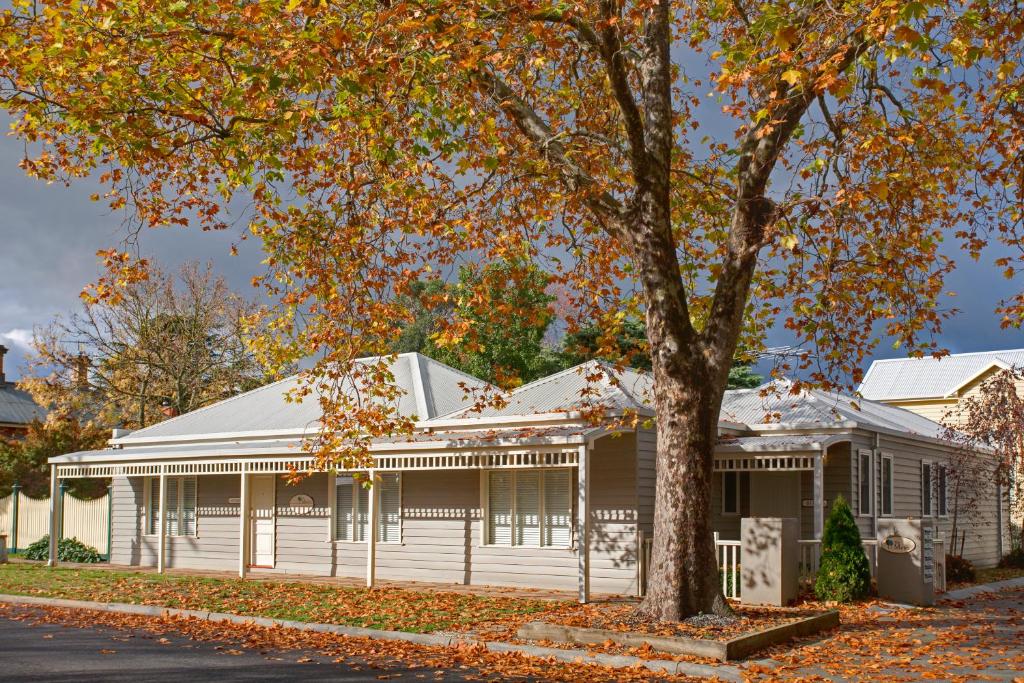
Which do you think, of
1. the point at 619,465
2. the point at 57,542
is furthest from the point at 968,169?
the point at 57,542

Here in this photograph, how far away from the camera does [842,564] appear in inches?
659

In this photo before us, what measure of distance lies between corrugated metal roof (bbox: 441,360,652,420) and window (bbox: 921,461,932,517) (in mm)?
7159

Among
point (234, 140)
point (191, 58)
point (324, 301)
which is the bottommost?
point (324, 301)

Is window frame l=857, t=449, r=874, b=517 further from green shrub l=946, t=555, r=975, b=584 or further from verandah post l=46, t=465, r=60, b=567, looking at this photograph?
verandah post l=46, t=465, r=60, b=567

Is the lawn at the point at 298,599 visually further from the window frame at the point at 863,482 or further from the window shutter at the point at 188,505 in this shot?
the window frame at the point at 863,482

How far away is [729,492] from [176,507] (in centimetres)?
1305

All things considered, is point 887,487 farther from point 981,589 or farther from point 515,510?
point 515,510

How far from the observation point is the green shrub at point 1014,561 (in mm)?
27781

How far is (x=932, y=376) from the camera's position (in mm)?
39125

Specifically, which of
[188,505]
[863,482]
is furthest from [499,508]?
[188,505]

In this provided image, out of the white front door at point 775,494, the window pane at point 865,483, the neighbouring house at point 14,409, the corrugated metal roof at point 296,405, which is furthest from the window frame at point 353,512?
the neighbouring house at point 14,409

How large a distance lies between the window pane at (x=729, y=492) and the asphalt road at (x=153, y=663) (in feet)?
37.4

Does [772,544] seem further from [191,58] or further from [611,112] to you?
[191,58]

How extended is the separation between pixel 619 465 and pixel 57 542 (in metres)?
14.9
